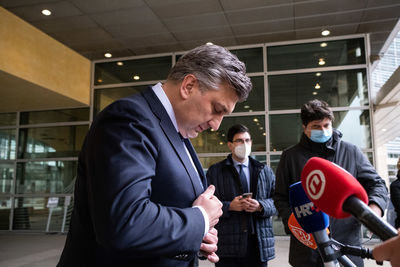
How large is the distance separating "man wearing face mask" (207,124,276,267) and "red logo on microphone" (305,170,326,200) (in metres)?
2.08

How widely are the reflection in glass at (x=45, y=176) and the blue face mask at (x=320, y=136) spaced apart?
297 inches

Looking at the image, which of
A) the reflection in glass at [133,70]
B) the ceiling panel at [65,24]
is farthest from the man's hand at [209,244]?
the reflection in glass at [133,70]

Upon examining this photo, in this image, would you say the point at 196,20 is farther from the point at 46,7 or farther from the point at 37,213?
the point at 37,213

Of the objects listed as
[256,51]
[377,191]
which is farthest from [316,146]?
[256,51]

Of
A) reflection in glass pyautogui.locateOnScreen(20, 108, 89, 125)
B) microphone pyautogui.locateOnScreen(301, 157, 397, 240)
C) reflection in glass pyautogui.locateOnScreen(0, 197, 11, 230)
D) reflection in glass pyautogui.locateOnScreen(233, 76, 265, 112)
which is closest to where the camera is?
microphone pyautogui.locateOnScreen(301, 157, 397, 240)

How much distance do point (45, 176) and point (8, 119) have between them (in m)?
2.05

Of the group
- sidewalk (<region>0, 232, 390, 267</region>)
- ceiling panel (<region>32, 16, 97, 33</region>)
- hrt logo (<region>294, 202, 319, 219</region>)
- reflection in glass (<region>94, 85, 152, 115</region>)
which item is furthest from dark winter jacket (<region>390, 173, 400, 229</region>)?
reflection in glass (<region>94, 85, 152, 115</region>)

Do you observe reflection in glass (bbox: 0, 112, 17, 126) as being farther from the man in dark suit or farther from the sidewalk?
the man in dark suit

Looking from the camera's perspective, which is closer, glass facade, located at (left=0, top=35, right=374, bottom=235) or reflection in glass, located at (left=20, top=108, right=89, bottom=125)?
glass facade, located at (left=0, top=35, right=374, bottom=235)

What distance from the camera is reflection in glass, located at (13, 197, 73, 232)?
8656 millimetres

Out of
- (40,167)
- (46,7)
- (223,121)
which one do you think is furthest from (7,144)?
(223,121)

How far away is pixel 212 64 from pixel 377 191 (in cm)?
152

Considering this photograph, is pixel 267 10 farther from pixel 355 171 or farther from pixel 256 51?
pixel 355 171

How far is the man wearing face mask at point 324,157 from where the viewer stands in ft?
7.14
